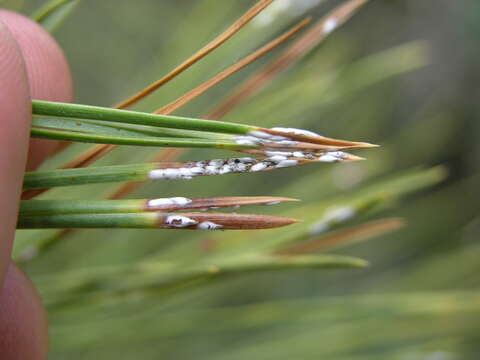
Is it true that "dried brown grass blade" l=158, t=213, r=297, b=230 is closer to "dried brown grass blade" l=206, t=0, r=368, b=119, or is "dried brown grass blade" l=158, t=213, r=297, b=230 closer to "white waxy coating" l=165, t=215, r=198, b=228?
"white waxy coating" l=165, t=215, r=198, b=228

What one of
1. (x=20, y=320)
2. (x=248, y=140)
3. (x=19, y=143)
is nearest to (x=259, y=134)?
(x=248, y=140)

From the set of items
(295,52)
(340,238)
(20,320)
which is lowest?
(20,320)

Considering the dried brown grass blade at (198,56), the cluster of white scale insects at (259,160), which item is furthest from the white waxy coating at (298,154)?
the dried brown grass blade at (198,56)

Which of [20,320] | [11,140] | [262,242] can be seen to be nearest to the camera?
[11,140]

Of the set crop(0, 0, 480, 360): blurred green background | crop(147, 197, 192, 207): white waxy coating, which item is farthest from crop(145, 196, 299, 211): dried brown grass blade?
crop(0, 0, 480, 360): blurred green background

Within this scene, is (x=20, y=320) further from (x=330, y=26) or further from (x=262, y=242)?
(x=330, y=26)

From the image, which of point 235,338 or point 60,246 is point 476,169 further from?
point 60,246
